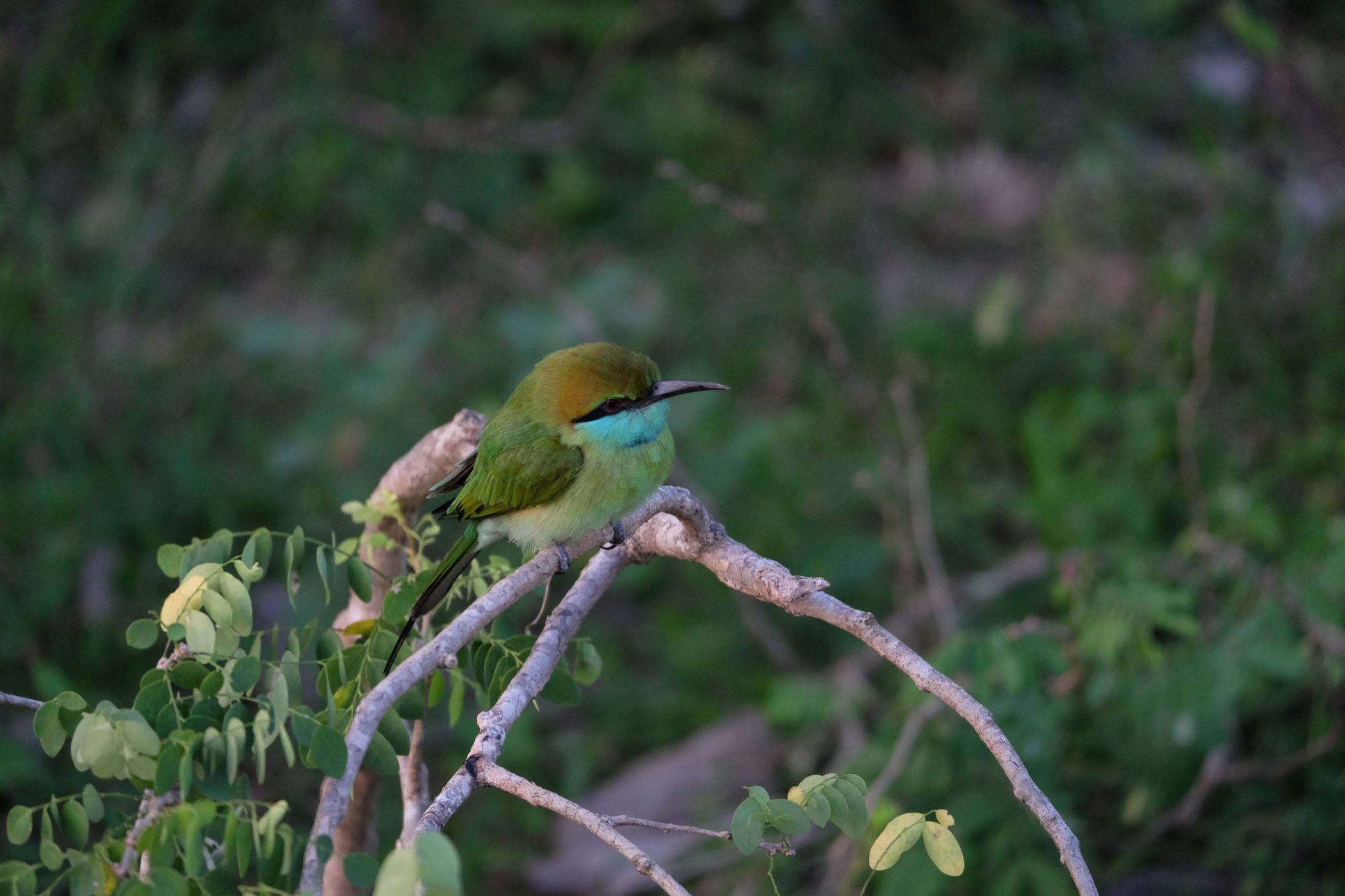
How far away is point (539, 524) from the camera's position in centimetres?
238

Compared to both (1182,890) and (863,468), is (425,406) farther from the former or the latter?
(1182,890)

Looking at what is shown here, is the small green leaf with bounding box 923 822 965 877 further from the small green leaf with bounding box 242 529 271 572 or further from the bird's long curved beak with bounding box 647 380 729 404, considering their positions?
the bird's long curved beak with bounding box 647 380 729 404

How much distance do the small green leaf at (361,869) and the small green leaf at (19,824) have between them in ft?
1.42

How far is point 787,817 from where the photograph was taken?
1.44 meters

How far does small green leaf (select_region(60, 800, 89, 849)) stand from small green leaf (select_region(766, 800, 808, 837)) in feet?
2.69

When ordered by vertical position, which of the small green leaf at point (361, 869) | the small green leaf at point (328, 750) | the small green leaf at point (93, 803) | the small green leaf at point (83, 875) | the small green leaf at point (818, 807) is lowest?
the small green leaf at point (818, 807)

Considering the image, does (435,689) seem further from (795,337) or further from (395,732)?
(795,337)

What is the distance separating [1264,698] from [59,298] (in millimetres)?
3938

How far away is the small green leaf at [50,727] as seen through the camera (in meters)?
1.52

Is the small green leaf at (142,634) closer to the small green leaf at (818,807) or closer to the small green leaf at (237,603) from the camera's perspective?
the small green leaf at (237,603)

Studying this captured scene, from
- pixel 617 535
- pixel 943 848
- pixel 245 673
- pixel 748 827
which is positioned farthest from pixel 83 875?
pixel 617 535

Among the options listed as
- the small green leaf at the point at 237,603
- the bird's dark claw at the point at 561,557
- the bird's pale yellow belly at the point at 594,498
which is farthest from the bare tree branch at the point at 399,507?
the small green leaf at the point at 237,603

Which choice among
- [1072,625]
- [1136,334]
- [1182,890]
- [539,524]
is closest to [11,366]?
[539,524]

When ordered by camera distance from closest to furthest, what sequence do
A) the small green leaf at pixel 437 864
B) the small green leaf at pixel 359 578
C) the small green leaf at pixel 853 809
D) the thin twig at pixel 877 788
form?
the small green leaf at pixel 437 864 → the small green leaf at pixel 853 809 → the small green leaf at pixel 359 578 → the thin twig at pixel 877 788
